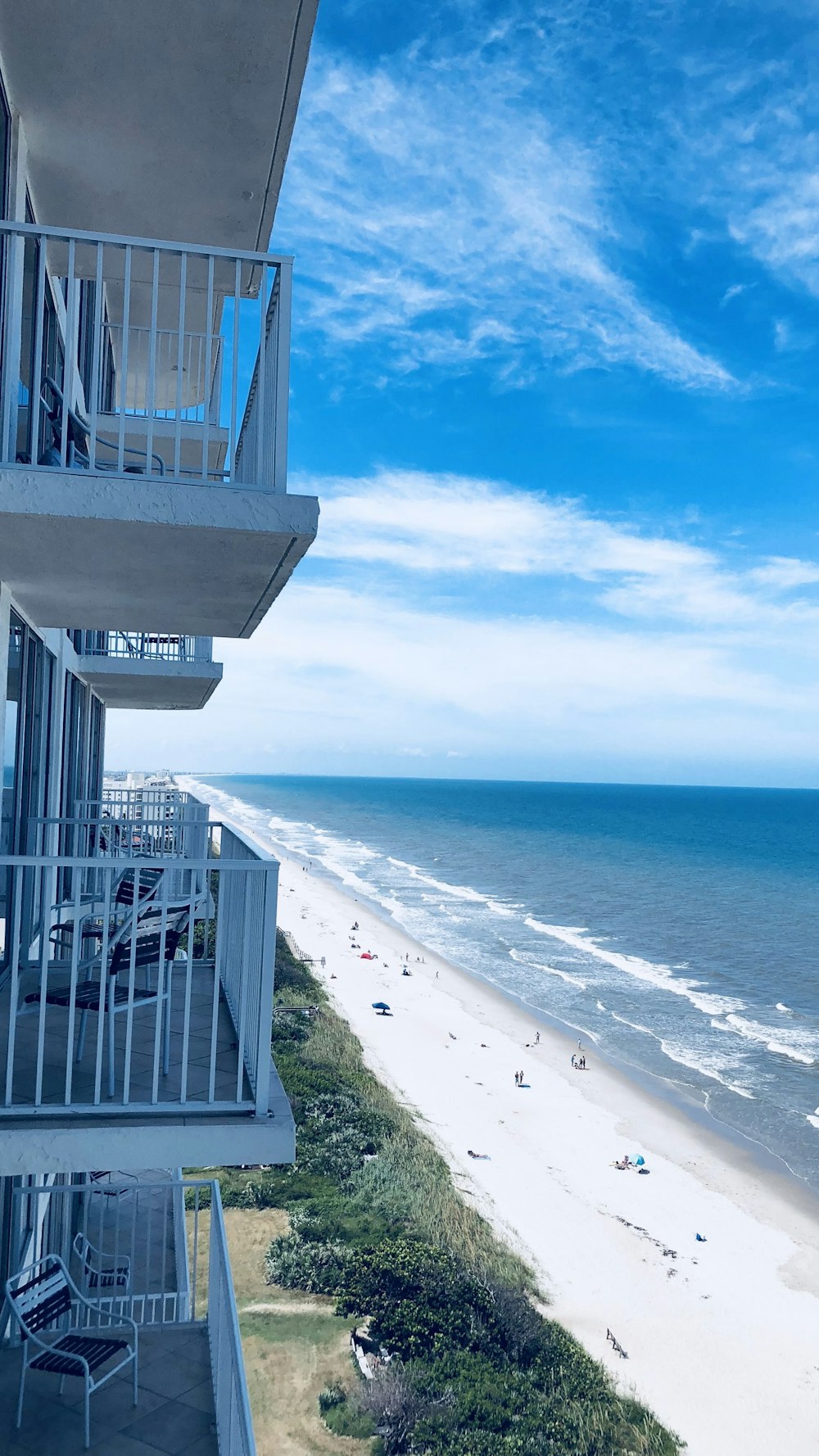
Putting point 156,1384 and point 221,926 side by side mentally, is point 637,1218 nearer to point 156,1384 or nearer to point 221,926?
point 156,1384

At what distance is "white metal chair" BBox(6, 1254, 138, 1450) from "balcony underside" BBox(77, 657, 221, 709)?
21.4ft

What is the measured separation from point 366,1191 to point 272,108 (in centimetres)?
1470

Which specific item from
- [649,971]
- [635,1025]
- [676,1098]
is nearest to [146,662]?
[676,1098]

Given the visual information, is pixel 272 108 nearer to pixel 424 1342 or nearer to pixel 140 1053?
pixel 140 1053

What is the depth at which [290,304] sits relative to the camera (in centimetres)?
450

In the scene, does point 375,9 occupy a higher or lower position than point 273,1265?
higher

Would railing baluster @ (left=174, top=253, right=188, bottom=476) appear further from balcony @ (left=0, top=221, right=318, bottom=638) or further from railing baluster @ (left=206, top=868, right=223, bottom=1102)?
railing baluster @ (left=206, top=868, right=223, bottom=1102)

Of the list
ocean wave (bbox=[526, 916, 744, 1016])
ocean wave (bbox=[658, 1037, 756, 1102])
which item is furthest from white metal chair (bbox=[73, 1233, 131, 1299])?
ocean wave (bbox=[526, 916, 744, 1016])

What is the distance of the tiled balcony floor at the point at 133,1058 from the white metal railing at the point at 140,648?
5870 millimetres

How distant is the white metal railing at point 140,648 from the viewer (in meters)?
11.5

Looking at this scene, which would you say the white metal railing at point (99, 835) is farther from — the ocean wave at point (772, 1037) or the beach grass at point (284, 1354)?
the ocean wave at point (772, 1037)

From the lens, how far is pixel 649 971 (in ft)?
121

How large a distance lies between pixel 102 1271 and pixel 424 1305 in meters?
5.76

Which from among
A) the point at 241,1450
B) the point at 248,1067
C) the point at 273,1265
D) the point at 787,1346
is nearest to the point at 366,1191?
the point at 273,1265
